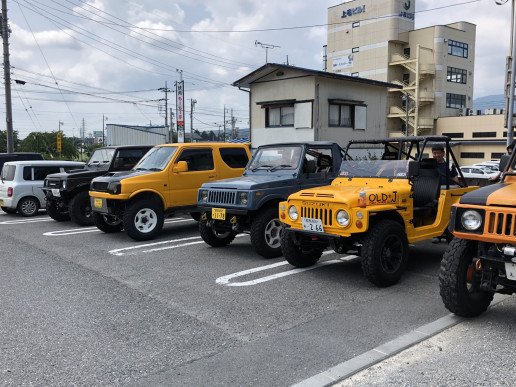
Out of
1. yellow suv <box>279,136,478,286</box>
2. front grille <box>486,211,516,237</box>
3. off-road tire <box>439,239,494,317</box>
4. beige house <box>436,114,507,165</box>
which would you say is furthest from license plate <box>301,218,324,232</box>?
beige house <box>436,114,507,165</box>

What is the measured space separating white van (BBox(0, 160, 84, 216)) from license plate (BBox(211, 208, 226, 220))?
7473 mm

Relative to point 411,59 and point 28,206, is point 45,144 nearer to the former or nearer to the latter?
point 411,59

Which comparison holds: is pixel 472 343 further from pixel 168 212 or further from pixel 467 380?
pixel 168 212

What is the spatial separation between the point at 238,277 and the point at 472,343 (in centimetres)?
313

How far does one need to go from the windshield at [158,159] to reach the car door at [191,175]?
0.22 metres

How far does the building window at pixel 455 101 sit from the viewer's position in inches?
1884

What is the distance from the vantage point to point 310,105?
19.3m

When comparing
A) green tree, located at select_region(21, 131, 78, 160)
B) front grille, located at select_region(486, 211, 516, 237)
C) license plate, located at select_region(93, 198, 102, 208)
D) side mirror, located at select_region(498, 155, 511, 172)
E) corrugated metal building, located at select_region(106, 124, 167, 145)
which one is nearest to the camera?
front grille, located at select_region(486, 211, 516, 237)

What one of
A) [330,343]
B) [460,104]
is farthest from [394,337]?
[460,104]

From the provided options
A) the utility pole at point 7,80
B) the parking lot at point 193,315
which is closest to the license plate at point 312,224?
the parking lot at point 193,315

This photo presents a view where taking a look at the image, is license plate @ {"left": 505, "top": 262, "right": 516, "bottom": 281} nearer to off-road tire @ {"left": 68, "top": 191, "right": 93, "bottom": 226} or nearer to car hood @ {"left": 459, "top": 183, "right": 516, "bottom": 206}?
car hood @ {"left": 459, "top": 183, "right": 516, "bottom": 206}

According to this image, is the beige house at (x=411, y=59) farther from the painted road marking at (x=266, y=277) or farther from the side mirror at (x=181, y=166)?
the painted road marking at (x=266, y=277)

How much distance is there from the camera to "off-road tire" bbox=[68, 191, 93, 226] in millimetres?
10812

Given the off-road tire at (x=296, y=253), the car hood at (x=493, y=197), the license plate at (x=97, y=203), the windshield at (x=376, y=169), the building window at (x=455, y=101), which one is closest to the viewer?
the car hood at (x=493, y=197)
